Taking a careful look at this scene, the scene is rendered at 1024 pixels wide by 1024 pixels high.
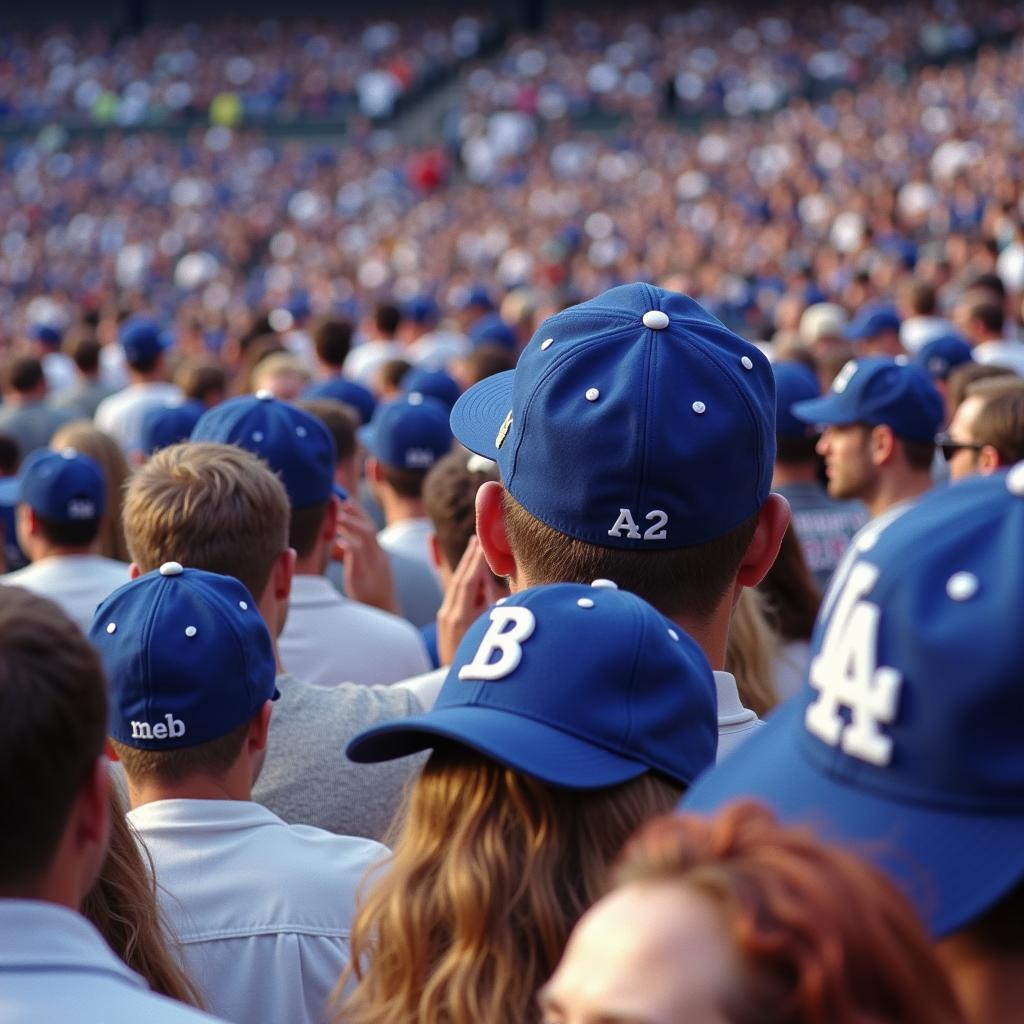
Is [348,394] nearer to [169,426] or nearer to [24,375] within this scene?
[169,426]

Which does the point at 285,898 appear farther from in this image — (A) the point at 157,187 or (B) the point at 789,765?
(A) the point at 157,187

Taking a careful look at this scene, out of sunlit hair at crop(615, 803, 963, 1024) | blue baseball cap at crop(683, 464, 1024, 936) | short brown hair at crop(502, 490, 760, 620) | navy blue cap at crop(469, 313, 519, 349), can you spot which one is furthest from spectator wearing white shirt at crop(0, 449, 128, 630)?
navy blue cap at crop(469, 313, 519, 349)

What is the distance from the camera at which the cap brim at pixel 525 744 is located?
1.75 metres

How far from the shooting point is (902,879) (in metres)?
1.21

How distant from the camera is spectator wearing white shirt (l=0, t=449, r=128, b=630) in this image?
4.91m

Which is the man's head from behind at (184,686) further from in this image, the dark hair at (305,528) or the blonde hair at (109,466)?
the blonde hair at (109,466)

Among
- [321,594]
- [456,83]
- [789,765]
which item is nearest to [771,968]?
[789,765]

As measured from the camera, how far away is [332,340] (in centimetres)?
861

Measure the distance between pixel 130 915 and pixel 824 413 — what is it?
3.52 meters

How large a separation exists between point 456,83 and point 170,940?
33.5 metres

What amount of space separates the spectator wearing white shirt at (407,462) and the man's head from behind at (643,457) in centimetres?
296

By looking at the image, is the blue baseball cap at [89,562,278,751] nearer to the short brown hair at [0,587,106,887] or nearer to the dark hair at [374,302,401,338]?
the short brown hair at [0,587,106,887]

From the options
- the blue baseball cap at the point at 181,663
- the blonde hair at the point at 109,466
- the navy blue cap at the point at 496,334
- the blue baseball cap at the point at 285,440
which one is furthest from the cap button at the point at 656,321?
the navy blue cap at the point at 496,334

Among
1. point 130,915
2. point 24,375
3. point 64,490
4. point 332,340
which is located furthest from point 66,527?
point 24,375
